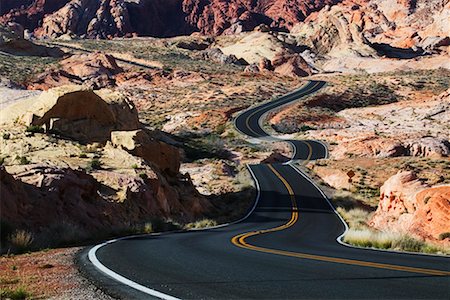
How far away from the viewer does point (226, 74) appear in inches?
4210

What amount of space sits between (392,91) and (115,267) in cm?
9183

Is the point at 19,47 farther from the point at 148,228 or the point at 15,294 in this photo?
the point at 15,294

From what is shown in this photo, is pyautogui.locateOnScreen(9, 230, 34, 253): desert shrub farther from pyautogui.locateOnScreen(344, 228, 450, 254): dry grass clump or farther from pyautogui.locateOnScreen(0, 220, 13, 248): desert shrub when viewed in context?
pyautogui.locateOnScreen(344, 228, 450, 254): dry grass clump

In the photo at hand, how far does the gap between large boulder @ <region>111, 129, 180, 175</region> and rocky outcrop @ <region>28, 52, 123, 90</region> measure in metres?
60.9

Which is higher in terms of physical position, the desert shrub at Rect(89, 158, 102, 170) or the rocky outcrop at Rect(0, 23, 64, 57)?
the rocky outcrop at Rect(0, 23, 64, 57)

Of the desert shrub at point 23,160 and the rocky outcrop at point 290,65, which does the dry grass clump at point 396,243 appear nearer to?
the desert shrub at point 23,160

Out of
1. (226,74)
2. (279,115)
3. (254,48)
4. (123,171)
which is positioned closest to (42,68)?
(226,74)

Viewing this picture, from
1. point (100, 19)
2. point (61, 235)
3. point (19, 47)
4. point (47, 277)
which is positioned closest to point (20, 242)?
point (61, 235)

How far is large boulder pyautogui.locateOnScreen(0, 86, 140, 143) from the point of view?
2917cm

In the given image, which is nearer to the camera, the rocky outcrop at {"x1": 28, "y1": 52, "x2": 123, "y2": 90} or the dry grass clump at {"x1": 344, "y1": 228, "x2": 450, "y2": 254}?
the dry grass clump at {"x1": 344, "y1": 228, "x2": 450, "y2": 254}

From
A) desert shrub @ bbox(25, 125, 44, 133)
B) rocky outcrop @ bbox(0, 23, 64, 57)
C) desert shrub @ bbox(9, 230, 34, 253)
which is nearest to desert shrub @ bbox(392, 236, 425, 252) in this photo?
desert shrub @ bbox(9, 230, 34, 253)

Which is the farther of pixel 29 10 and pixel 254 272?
pixel 29 10

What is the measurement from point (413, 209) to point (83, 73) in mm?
87181

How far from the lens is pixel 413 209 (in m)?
21.2
